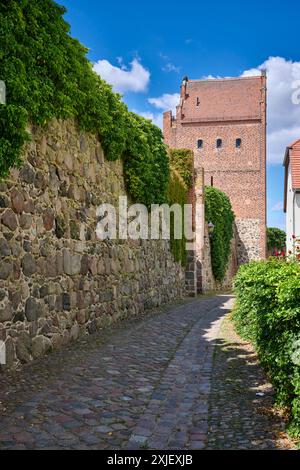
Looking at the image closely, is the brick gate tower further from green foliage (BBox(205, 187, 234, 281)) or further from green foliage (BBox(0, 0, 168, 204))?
green foliage (BBox(0, 0, 168, 204))

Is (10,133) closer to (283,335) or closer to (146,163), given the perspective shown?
(283,335)

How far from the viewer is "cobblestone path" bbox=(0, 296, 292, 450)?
4.03m

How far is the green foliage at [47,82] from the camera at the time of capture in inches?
217

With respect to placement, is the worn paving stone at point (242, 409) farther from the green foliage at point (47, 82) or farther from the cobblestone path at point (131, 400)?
the green foliage at point (47, 82)

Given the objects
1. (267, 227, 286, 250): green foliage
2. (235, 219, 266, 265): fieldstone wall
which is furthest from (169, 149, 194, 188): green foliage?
(267, 227, 286, 250): green foliage

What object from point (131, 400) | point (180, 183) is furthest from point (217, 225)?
point (131, 400)

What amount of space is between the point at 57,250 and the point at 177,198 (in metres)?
10.8

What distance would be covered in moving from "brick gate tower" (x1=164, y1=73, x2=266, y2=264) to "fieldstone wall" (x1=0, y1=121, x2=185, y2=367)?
33954 mm

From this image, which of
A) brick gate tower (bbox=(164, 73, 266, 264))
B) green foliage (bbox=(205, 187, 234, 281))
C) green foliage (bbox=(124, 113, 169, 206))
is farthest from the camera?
brick gate tower (bbox=(164, 73, 266, 264))

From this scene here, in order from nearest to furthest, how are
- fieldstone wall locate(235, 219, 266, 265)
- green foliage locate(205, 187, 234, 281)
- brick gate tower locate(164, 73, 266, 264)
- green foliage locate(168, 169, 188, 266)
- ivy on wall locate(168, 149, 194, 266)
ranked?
green foliage locate(168, 169, 188, 266)
ivy on wall locate(168, 149, 194, 266)
green foliage locate(205, 187, 234, 281)
fieldstone wall locate(235, 219, 266, 265)
brick gate tower locate(164, 73, 266, 264)

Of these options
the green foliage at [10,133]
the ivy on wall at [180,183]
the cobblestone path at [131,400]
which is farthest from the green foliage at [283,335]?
the ivy on wall at [180,183]

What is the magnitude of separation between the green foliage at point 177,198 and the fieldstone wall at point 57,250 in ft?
19.1

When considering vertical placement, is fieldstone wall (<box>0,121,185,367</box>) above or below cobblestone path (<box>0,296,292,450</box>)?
above

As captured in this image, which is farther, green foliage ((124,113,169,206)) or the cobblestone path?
green foliage ((124,113,169,206))
